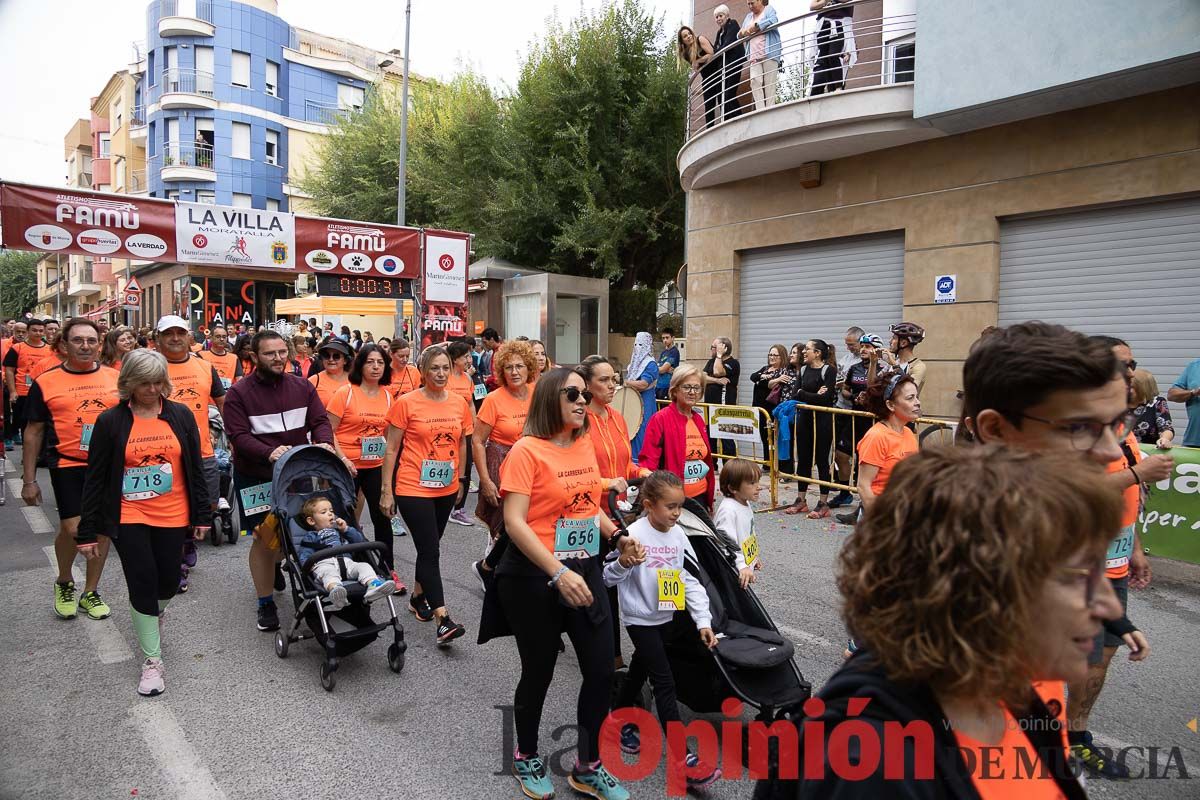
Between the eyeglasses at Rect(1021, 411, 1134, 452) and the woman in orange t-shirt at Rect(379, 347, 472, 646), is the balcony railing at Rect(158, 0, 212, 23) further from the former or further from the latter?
the eyeglasses at Rect(1021, 411, 1134, 452)

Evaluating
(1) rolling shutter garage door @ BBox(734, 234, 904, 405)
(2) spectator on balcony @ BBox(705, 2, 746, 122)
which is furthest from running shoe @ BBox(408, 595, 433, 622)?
(1) rolling shutter garage door @ BBox(734, 234, 904, 405)

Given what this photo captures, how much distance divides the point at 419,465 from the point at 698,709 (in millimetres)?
2417

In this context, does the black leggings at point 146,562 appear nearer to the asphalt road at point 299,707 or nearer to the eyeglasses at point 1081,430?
the asphalt road at point 299,707

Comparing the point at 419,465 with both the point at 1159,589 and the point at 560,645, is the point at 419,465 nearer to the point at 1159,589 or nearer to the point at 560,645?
the point at 560,645

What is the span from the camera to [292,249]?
39.5ft

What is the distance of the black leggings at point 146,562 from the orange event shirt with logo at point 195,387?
Answer: 6.78 feet

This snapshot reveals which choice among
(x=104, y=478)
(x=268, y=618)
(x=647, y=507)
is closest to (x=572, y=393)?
(x=647, y=507)

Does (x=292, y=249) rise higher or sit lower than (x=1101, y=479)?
higher

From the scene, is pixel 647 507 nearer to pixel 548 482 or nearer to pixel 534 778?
pixel 548 482

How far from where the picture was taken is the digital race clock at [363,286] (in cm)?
1246

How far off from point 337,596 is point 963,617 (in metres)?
3.86

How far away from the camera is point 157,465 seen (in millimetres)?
4254

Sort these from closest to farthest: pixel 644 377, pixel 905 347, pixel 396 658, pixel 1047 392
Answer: pixel 1047 392 → pixel 396 658 → pixel 905 347 → pixel 644 377

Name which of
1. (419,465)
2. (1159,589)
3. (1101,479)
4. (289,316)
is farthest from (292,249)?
(289,316)
